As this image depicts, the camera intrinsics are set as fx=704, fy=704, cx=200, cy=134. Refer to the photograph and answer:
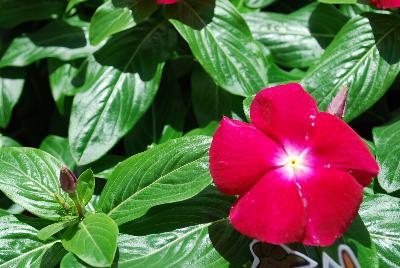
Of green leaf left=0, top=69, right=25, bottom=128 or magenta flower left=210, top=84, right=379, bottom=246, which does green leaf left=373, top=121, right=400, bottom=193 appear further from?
green leaf left=0, top=69, right=25, bottom=128

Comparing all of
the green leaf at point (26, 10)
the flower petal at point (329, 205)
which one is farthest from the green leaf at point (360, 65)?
the green leaf at point (26, 10)

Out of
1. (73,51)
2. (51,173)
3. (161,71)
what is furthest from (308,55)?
(51,173)

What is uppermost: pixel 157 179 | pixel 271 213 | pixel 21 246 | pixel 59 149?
pixel 271 213

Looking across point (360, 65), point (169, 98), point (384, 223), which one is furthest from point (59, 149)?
point (384, 223)

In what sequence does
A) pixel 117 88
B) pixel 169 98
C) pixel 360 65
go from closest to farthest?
pixel 360 65 < pixel 117 88 < pixel 169 98

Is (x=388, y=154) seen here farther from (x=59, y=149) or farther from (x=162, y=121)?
(x=59, y=149)

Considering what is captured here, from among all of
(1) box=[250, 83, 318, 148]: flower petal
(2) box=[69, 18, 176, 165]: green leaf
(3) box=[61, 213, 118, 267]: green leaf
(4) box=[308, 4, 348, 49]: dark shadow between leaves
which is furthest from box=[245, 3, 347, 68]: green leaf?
(3) box=[61, 213, 118, 267]: green leaf
